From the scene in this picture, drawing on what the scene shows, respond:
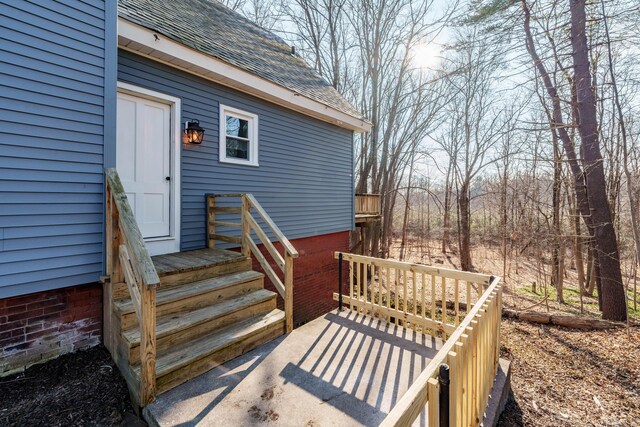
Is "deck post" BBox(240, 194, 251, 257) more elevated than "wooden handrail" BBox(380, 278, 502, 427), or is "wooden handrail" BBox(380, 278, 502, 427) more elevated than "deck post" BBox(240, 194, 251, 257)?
"deck post" BBox(240, 194, 251, 257)

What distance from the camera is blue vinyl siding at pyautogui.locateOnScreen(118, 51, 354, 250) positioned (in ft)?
15.2

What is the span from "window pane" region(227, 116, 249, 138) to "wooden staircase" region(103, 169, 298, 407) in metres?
1.83

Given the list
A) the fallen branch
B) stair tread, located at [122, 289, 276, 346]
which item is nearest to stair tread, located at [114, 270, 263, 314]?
stair tread, located at [122, 289, 276, 346]

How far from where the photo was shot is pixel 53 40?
2.90 metres

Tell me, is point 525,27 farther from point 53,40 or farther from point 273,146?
point 53,40

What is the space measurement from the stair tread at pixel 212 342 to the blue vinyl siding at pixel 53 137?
51.1 inches

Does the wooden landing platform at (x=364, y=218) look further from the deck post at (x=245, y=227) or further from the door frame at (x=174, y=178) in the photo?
the door frame at (x=174, y=178)

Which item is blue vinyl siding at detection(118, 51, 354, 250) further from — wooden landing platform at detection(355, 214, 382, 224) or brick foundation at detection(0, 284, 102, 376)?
brick foundation at detection(0, 284, 102, 376)

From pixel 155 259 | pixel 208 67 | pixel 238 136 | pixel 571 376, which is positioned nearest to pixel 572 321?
pixel 571 376

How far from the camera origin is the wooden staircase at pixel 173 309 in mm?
2416

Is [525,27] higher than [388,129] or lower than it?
higher

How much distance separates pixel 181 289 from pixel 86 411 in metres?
1.25

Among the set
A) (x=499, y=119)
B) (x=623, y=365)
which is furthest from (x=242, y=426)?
(x=499, y=119)

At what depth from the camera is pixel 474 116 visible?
1502 cm
